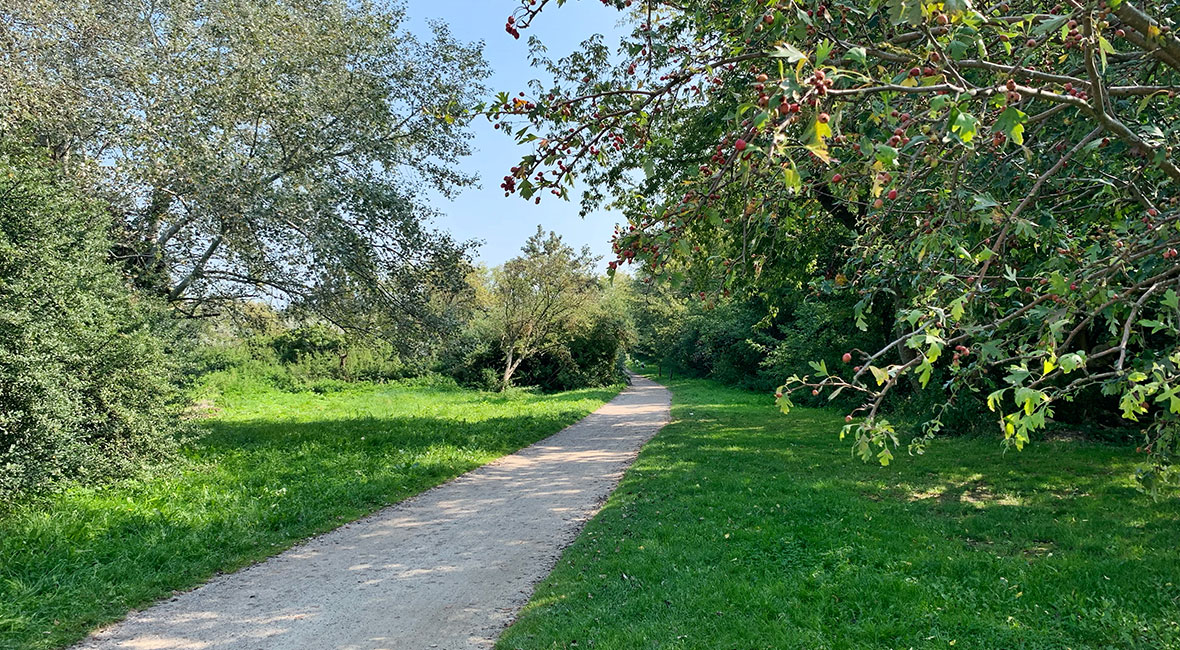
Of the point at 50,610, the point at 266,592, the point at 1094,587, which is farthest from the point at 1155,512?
the point at 50,610

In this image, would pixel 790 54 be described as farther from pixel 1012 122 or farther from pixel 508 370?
pixel 508 370

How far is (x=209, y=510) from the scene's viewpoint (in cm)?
658

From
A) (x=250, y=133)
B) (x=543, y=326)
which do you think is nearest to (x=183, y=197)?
(x=250, y=133)

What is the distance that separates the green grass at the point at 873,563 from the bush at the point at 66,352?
5.94m

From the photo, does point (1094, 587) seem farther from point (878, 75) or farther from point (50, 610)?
point (50, 610)

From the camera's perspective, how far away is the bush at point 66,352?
6.50 meters

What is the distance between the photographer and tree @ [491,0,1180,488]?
6.94 feet

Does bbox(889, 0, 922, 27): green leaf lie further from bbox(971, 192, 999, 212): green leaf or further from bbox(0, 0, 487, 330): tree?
bbox(0, 0, 487, 330): tree

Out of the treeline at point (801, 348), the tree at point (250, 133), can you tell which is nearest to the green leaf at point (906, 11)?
the treeline at point (801, 348)

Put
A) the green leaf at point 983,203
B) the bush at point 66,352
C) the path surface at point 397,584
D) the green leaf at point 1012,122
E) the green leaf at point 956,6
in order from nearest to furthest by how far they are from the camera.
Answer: the green leaf at point 956,6 → the green leaf at point 1012,122 → the green leaf at point 983,203 → the path surface at point 397,584 → the bush at point 66,352

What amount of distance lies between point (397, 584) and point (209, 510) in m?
3.02

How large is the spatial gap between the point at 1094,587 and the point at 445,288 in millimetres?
10480

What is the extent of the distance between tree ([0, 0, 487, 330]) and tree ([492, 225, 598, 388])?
537 inches

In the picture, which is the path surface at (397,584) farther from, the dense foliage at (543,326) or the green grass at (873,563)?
the dense foliage at (543,326)
